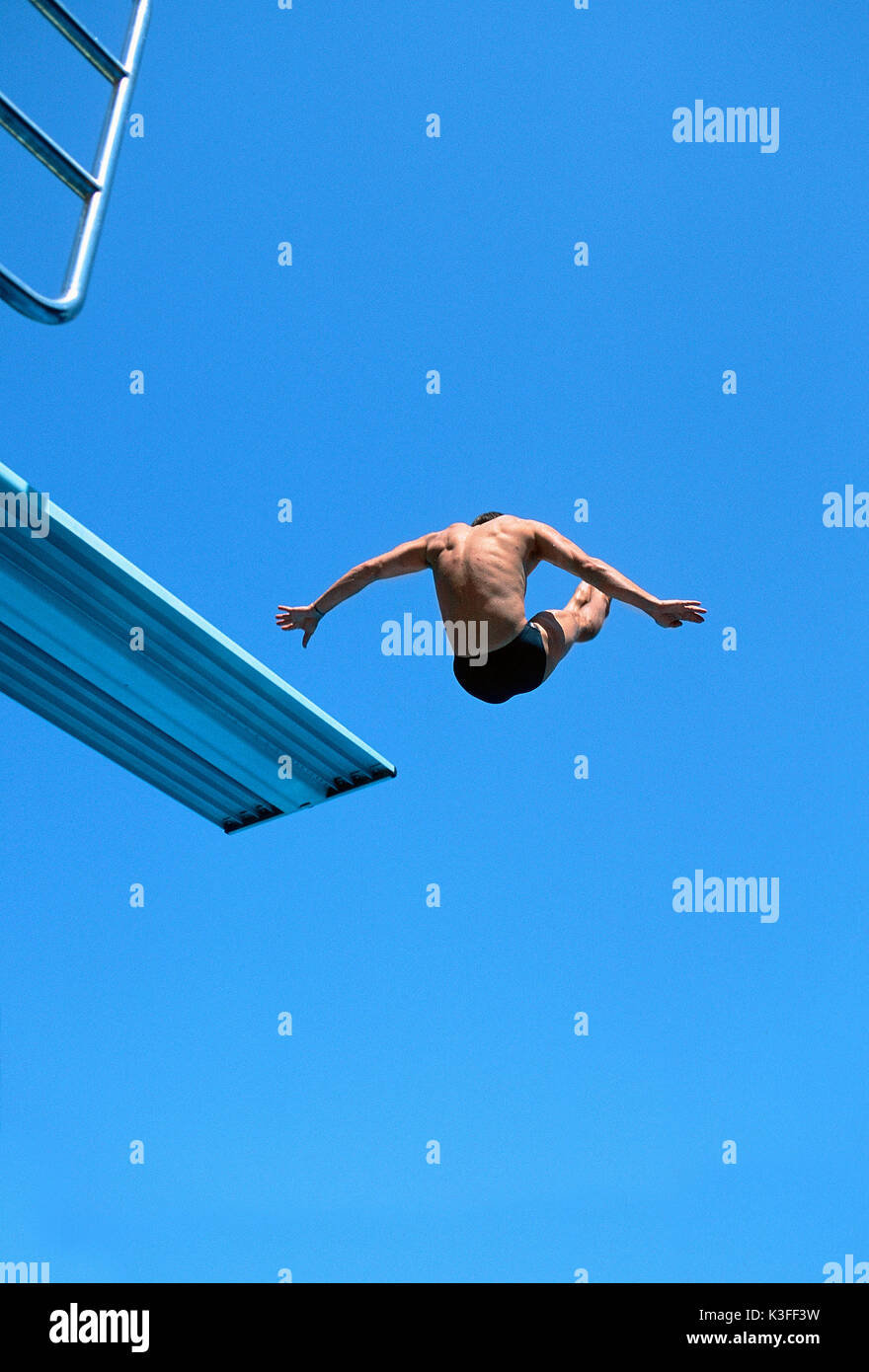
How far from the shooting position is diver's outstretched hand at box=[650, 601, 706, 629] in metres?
6.24

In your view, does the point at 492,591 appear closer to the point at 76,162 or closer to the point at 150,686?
the point at 150,686

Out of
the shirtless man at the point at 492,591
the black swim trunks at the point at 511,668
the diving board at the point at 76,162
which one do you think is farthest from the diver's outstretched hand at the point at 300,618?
the diving board at the point at 76,162

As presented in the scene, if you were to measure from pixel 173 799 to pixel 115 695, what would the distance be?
1666mm

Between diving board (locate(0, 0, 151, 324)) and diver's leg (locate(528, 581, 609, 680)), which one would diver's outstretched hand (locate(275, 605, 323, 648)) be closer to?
diver's leg (locate(528, 581, 609, 680))

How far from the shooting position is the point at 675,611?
6.30m

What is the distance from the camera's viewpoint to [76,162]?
453 cm

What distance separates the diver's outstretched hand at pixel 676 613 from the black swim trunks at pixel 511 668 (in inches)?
36.6

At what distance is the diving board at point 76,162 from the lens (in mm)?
4164
